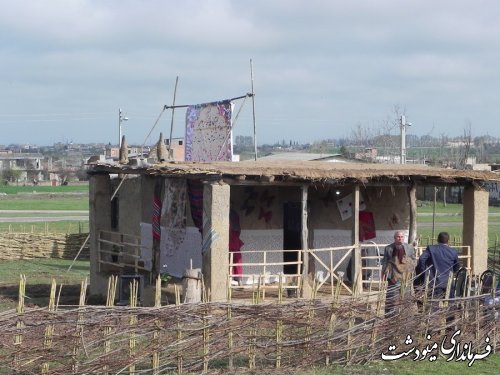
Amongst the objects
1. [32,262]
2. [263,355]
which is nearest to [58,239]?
[32,262]

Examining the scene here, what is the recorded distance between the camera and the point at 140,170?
18.1 metres

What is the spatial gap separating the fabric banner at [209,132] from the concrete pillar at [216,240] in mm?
3738

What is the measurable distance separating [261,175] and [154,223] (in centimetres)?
471

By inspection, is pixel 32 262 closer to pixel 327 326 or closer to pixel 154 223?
pixel 154 223

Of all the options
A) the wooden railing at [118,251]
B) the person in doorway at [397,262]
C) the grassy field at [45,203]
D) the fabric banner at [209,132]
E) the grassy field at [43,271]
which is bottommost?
the grassy field at [45,203]

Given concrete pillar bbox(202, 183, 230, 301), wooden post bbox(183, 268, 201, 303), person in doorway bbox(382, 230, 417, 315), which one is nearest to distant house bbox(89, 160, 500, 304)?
concrete pillar bbox(202, 183, 230, 301)

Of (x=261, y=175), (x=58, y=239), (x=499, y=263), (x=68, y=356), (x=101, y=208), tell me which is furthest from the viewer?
(x=58, y=239)

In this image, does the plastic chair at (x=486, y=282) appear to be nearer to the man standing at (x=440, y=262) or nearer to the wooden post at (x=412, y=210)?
the man standing at (x=440, y=262)

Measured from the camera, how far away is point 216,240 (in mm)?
16594

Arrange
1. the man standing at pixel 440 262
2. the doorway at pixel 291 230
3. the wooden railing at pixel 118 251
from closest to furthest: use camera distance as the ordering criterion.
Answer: the man standing at pixel 440 262
the doorway at pixel 291 230
the wooden railing at pixel 118 251

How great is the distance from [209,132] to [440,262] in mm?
8476

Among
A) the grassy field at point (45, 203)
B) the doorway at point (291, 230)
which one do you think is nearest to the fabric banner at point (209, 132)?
the doorway at point (291, 230)

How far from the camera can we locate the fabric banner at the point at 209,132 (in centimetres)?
2038

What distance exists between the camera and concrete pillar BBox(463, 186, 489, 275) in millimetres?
19531
